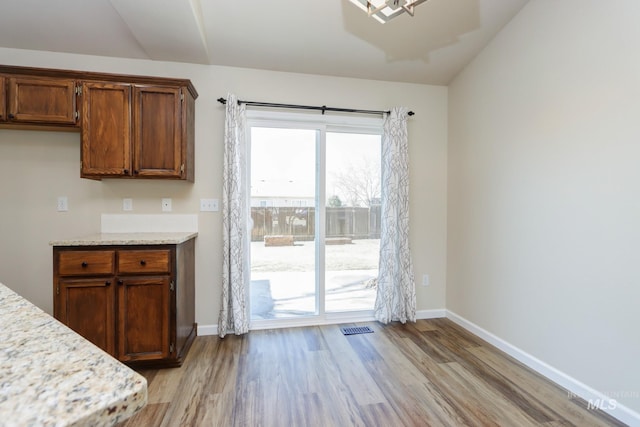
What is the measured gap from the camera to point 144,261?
2217 mm

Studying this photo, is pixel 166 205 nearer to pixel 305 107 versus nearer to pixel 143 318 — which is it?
pixel 143 318

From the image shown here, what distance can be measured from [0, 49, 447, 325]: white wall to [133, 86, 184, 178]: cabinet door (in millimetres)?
315

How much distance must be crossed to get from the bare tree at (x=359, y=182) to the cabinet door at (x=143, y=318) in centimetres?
189

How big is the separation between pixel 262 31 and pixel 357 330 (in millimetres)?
2906

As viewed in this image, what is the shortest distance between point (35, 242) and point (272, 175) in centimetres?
217

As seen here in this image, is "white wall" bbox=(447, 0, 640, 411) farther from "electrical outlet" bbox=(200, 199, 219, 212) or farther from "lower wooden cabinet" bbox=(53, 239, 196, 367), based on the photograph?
"lower wooden cabinet" bbox=(53, 239, 196, 367)

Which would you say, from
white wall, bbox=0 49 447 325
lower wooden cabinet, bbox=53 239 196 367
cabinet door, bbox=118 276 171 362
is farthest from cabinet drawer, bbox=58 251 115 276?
white wall, bbox=0 49 447 325

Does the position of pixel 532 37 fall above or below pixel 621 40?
above

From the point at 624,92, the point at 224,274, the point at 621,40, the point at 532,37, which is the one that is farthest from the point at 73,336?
the point at 532,37

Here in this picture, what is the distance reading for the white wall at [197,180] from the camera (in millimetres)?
2596

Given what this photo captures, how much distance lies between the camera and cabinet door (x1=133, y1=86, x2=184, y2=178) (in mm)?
2467

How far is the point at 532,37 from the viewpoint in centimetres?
235

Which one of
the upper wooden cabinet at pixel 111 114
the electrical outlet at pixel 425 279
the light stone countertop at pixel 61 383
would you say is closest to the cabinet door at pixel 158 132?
the upper wooden cabinet at pixel 111 114

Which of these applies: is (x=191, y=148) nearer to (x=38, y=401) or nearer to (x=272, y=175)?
(x=272, y=175)
